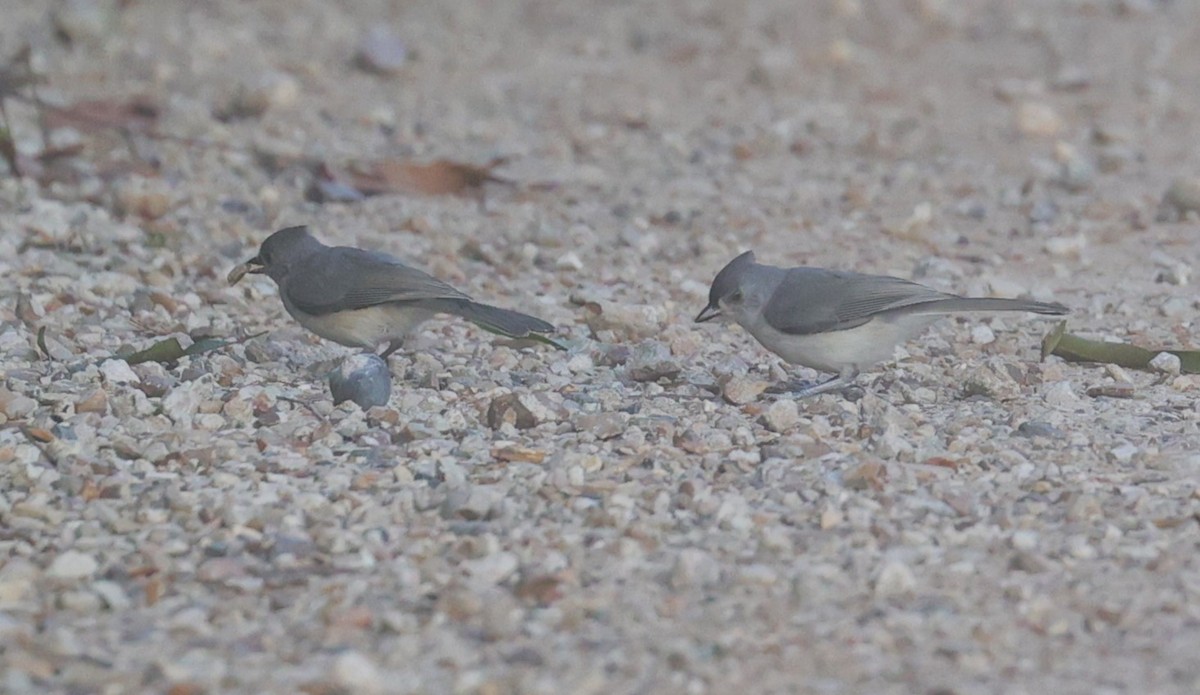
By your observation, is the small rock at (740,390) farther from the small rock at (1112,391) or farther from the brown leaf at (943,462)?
the small rock at (1112,391)

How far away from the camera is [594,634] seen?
11.7 ft

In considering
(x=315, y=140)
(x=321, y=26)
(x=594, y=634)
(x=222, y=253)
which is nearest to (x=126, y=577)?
(x=594, y=634)

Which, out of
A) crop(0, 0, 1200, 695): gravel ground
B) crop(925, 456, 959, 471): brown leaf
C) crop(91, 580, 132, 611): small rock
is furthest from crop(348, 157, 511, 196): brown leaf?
crop(91, 580, 132, 611): small rock

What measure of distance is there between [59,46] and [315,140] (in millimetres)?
1985

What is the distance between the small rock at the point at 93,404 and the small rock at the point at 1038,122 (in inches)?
216

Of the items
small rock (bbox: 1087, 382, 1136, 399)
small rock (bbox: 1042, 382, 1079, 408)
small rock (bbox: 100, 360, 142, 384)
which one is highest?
small rock (bbox: 1042, 382, 1079, 408)

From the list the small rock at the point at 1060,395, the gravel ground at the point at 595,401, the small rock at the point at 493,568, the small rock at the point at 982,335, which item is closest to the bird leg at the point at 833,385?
the gravel ground at the point at 595,401

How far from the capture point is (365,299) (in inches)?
213

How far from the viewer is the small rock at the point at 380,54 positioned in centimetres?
961

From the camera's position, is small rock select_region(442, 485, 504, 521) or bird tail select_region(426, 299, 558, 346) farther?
bird tail select_region(426, 299, 558, 346)

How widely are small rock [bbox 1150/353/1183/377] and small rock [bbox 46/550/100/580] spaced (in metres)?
3.16

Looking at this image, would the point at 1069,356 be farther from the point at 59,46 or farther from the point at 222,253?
the point at 59,46

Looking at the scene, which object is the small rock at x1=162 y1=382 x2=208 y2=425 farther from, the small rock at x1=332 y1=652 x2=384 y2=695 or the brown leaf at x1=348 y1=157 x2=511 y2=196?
the brown leaf at x1=348 y1=157 x2=511 y2=196

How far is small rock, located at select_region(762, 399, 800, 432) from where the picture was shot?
4789 mm
